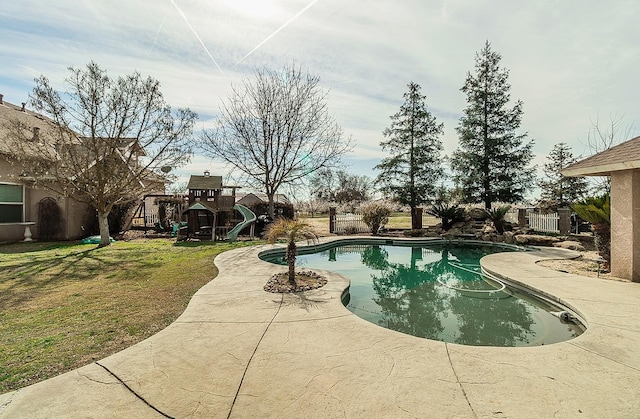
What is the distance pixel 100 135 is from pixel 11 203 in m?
4.63

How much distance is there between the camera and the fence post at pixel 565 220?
536 inches

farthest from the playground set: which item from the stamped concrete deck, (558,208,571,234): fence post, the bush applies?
(558,208,571,234): fence post

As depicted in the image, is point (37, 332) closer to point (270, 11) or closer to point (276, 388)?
point (276, 388)

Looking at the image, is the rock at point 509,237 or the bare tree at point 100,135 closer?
the bare tree at point 100,135

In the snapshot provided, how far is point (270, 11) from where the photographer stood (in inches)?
281

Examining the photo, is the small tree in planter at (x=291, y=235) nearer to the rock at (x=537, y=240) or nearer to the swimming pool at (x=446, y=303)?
the swimming pool at (x=446, y=303)

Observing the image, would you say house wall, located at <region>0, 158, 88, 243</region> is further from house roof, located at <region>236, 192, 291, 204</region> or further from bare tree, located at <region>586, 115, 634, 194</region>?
bare tree, located at <region>586, 115, 634, 194</region>

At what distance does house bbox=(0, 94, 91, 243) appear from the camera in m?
11.6

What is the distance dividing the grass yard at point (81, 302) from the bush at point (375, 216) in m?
9.07

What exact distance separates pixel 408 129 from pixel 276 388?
19.0 m

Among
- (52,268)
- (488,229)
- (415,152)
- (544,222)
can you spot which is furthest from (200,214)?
(544,222)

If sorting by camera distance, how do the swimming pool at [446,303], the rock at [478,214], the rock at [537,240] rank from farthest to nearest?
1. the rock at [478,214]
2. the rock at [537,240]
3. the swimming pool at [446,303]

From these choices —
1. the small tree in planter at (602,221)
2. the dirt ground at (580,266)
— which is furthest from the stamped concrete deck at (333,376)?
the small tree in planter at (602,221)

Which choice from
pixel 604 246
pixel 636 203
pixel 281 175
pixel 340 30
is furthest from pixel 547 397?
pixel 281 175
